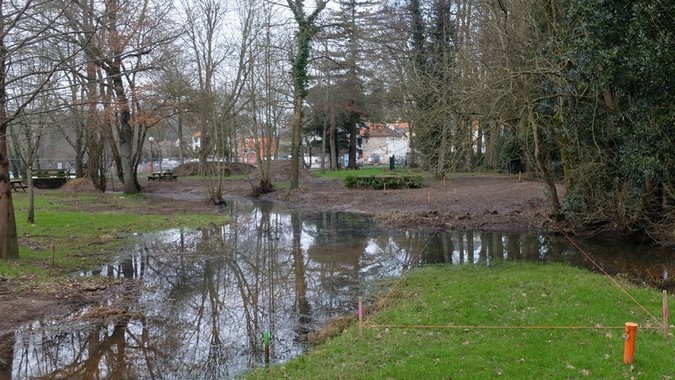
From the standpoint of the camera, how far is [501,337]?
6309mm

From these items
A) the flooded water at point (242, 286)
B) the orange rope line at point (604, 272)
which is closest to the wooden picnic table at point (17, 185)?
the flooded water at point (242, 286)

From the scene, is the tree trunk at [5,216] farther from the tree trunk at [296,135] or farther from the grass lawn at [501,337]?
the tree trunk at [296,135]

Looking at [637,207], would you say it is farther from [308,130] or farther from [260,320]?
[308,130]

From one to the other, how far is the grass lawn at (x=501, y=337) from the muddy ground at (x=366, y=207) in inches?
177

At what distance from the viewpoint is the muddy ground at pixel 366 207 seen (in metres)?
8.70

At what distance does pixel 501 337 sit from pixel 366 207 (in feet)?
55.8

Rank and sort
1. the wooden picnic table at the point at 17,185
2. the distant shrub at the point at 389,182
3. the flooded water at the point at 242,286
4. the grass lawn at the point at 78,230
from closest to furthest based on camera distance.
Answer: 1. the flooded water at the point at 242,286
2. the grass lawn at the point at 78,230
3. the distant shrub at the point at 389,182
4. the wooden picnic table at the point at 17,185

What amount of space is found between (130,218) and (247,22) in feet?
46.8

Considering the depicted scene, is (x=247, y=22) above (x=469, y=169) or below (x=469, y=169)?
above

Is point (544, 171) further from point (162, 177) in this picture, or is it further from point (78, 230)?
point (162, 177)

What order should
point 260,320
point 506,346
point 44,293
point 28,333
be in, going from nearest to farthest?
1. point 506,346
2. point 28,333
3. point 260,320
4. point 44,293

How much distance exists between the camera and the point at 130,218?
61.8 ft

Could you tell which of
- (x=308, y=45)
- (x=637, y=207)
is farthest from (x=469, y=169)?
(x=637, y=207)

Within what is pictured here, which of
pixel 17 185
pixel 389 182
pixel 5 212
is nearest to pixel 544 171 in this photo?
pixel 5 212
